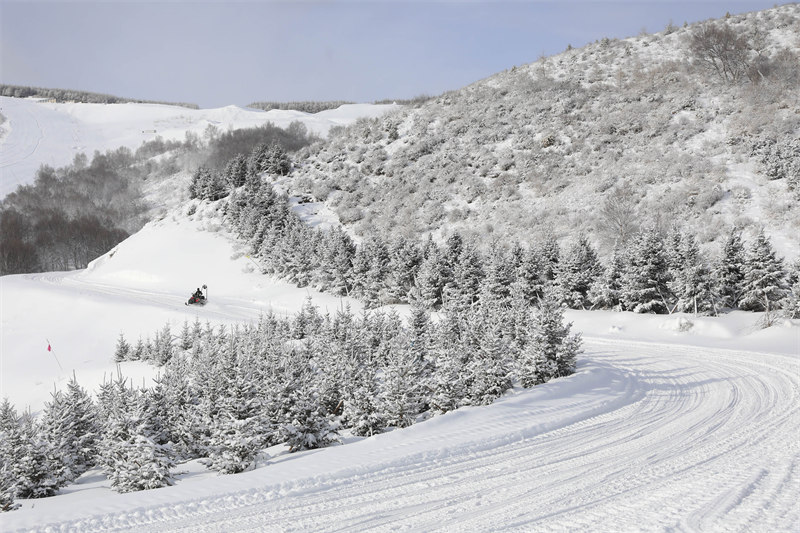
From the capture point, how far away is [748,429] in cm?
967

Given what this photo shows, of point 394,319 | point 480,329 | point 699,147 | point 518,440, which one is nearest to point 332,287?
point 394,319

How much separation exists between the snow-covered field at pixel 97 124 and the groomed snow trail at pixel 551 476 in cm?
11944

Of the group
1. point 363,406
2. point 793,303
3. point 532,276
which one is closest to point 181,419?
point 363,406

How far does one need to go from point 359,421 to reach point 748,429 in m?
8.22

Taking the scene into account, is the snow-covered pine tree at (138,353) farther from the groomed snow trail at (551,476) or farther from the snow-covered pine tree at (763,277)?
the snow-covered pine tree at (763,277)

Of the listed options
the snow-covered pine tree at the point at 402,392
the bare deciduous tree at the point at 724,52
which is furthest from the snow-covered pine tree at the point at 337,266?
the bare deciduous tree at the point at 724,52

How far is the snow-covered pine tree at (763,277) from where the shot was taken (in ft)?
72.0

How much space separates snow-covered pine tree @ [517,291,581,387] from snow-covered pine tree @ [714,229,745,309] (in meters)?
12.9

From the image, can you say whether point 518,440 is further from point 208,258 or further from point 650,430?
point 208,258

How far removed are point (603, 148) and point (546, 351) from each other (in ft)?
116

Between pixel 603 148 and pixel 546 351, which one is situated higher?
pixel 603 148

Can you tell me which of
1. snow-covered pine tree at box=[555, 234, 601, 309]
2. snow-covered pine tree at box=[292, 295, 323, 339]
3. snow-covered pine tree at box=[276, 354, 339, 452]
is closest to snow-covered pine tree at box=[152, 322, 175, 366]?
snow-covered pine tree at box=[292, 295, 323, 339]

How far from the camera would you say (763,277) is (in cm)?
2209

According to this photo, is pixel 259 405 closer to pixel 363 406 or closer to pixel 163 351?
pixel 363 406
